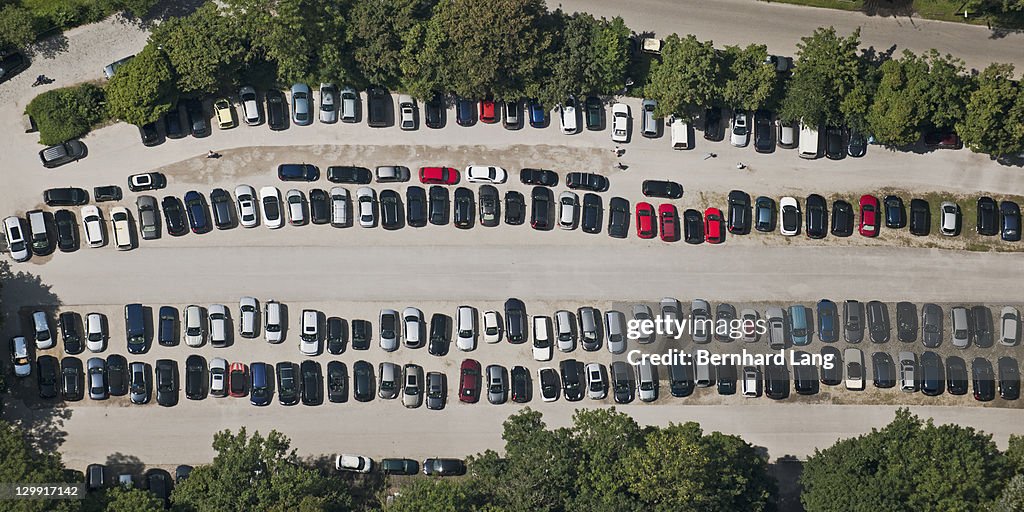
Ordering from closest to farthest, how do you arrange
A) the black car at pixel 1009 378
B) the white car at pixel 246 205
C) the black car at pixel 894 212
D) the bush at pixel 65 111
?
the bush at pixel 65 111 < the white car at pixel 246 205 < the black car at pixel 1009 378 < the black car at pixel 894 212

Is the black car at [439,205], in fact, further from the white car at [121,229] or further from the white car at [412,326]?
the white car at [121,229]

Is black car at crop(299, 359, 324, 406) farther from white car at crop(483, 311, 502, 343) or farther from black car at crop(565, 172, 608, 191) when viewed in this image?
black car at crop(565, 172, 608, 191)

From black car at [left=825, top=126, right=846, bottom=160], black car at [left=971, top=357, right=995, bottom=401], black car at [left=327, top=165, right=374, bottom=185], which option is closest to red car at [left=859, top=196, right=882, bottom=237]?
black car at [left=825, top=126, right=846, bottom=160]

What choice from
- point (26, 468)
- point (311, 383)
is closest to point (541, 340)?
point (311, 383)

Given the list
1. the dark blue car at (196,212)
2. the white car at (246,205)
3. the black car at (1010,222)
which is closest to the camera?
the dark blue car at (196,212)

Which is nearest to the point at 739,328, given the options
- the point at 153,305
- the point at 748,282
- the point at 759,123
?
the point at 748,282

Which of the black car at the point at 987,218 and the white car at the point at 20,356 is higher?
the black car at the point at 987,218

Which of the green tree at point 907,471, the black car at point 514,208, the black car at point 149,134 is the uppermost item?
the black car at point 149,134

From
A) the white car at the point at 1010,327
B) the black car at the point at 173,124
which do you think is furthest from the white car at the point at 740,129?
the black car at the point at 173,124
